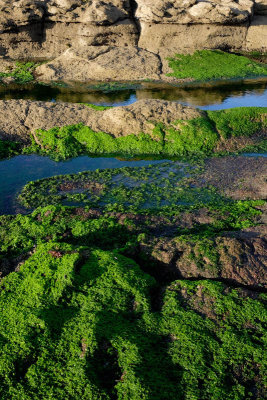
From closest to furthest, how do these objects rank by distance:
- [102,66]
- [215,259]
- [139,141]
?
1. [215,259]
2. [139,141]
3. [102,66]

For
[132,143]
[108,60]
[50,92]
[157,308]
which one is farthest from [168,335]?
[108,60]

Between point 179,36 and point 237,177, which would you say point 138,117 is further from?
point 179,36

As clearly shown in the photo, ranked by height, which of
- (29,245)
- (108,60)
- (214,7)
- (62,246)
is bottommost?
(29,245)

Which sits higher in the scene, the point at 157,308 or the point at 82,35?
the point at 82,35

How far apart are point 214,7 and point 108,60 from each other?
891 centimetres

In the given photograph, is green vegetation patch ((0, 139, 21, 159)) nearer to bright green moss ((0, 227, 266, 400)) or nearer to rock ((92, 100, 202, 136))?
rock ((92, 100, 202, 136))

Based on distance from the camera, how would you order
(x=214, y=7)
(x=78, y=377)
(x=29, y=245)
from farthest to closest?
(x=214, y=7), (x=29, y=245), (x=78, y=377)

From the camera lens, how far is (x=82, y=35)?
25391 mm

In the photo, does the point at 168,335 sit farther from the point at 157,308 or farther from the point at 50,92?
the point at 50,92

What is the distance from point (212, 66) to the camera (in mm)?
25078

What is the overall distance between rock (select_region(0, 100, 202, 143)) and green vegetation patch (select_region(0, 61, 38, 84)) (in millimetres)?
7646

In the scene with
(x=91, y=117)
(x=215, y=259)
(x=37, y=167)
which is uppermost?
(x=91, y=117)

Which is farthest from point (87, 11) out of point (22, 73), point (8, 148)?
point (8, 148)

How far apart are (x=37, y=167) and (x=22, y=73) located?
42.7 ft
